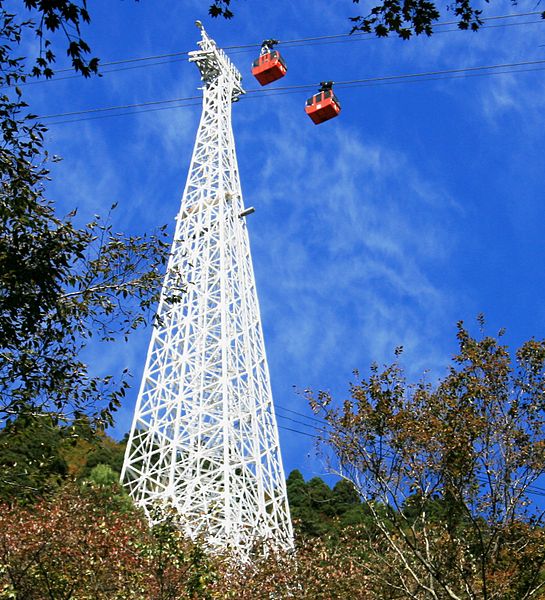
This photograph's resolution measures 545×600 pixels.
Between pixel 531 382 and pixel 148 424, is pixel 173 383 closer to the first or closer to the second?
pixel 148 424

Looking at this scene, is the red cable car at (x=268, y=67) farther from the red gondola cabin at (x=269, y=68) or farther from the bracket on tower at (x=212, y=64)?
the bracket on tower at (x=212, y=64)

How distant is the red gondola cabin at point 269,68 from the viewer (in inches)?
951

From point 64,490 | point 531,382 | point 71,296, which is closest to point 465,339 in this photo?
point 531,382

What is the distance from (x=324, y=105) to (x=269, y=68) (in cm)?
301

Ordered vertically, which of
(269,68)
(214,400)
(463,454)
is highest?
(269,68)

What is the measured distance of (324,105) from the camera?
72.8ft

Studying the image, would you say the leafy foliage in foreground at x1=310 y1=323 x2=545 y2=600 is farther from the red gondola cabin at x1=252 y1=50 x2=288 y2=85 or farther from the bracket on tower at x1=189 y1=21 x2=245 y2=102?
the bracket on tower at x1=189 y1=21 x2=245 y2=102

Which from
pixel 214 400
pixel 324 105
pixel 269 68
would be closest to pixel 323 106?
pixel 324 105

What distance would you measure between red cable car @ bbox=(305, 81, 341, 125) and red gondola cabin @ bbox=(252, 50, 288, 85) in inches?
90.1

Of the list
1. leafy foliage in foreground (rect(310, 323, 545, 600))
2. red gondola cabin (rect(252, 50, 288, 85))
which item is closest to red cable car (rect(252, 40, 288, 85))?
red gondola cabin (rect(252, 50, 288, 85))

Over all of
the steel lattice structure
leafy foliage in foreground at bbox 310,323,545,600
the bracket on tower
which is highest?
the bracket on tower

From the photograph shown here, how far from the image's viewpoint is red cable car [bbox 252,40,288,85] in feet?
79.3

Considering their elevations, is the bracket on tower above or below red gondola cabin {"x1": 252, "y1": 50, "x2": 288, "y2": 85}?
above

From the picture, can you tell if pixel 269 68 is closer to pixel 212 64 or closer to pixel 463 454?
pixel 212 64
